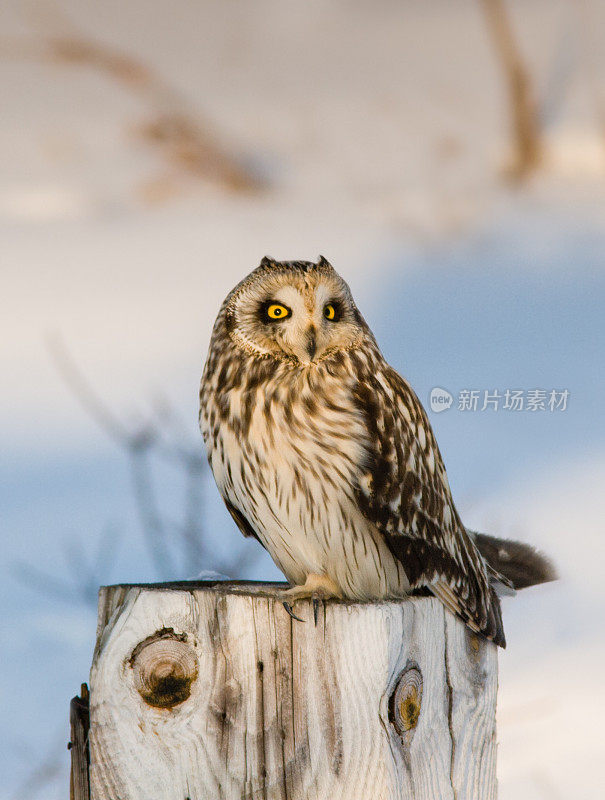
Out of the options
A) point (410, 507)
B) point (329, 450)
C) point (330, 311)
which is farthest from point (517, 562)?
point (330, 311)

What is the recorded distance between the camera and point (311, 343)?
1.93m

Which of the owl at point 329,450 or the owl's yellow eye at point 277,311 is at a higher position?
the owl's yellow eye at point 277,311

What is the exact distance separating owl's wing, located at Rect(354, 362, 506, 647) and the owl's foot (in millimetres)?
162

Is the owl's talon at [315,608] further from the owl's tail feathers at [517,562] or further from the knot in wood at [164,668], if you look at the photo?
the owl's tail feathers at [517,562]

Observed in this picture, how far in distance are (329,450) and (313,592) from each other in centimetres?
31

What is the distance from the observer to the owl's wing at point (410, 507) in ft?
6.35

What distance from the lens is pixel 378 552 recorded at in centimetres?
202

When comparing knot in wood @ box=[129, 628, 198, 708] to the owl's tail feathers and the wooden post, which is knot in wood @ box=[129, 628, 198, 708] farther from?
the owl's tail feathers

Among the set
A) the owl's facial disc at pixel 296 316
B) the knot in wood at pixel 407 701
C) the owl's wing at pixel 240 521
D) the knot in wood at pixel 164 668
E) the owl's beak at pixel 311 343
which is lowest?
the knot in wood at pixel 407 701

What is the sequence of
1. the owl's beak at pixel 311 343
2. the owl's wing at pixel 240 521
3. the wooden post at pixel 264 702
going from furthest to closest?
the owl's wing at pixel 240 521, the owl's beak at pixel 311 343, the wooden post at pixel 264 702

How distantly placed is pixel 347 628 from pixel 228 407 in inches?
28.1

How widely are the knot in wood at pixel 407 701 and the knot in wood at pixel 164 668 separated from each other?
0.35 m

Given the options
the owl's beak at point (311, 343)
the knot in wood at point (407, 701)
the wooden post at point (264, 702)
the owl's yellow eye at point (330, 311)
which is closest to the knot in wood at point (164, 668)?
the wooden post at point (264, 702)

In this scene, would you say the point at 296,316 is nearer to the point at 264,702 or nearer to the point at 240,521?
the point at 240,521
